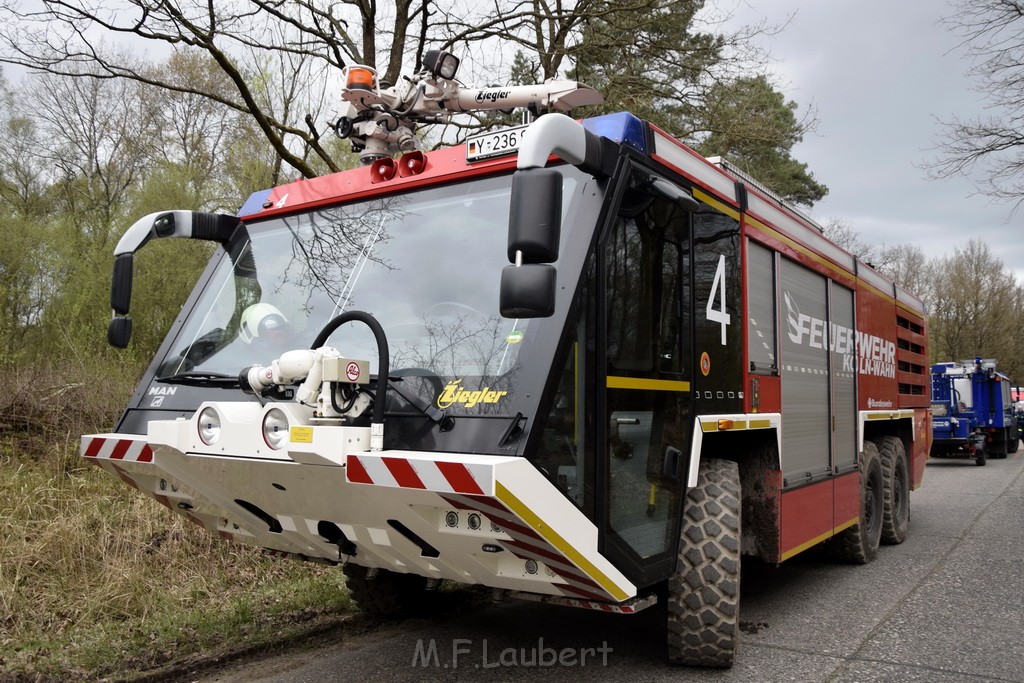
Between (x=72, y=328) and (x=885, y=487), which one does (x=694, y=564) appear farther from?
(x=72, y=328)

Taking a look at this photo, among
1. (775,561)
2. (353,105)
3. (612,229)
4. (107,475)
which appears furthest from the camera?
(107,475)

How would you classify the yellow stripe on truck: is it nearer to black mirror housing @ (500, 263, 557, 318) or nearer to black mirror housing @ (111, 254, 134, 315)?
black mirror housing @ (500, 263, 557, 318)

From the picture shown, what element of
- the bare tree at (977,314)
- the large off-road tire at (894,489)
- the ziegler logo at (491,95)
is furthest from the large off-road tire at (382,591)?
the bare tree at (977,314)

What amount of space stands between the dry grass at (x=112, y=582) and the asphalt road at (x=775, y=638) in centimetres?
45

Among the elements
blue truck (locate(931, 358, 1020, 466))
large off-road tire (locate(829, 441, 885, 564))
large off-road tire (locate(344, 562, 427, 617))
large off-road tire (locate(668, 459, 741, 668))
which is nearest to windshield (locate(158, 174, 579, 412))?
large off-road tire (locate(668, 459, 741, 668))

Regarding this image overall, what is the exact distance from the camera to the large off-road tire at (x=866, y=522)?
23.0 ft

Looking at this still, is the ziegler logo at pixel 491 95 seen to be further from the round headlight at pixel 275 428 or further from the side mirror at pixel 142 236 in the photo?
the round headlight at pixel 275 428

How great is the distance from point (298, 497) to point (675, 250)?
211 cm

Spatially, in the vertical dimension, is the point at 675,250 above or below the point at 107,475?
above

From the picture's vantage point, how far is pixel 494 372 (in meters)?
3.25

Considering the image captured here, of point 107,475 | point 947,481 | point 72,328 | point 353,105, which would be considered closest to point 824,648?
point 353,105

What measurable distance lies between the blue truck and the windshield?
21.2 m

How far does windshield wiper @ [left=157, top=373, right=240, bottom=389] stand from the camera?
3936mm

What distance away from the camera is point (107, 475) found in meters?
7.15
